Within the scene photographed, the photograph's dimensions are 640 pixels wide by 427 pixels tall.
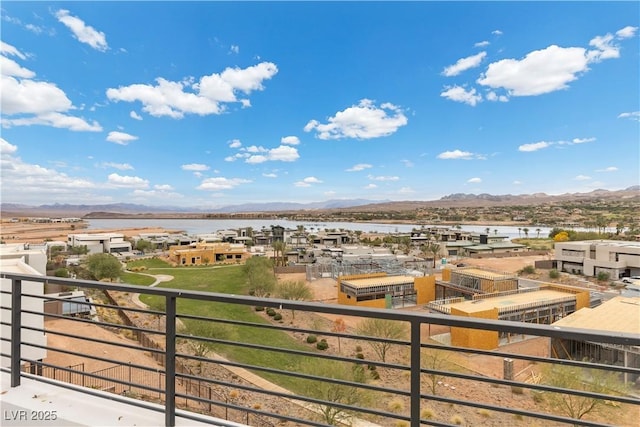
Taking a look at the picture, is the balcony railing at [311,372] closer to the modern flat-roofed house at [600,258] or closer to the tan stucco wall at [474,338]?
the tan stucco wall at [474,338]

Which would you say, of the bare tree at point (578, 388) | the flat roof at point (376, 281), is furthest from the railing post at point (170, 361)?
the flat roof at point (376, 281)

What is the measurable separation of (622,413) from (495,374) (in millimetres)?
3025

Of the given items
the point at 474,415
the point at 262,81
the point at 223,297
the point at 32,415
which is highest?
the point at 262,81

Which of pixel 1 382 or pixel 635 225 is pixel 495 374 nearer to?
pixel 1 382

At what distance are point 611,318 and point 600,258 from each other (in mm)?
18569

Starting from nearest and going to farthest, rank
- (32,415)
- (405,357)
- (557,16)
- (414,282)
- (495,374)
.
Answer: (32,415), (495,374), (405,357), (557,16), (414,282)

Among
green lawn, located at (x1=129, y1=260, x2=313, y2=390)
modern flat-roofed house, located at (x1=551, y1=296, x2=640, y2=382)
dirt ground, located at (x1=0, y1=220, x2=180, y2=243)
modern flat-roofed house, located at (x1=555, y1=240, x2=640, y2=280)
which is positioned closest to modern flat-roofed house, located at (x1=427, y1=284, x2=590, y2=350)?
modern flat-roofed house, located at (x1=551, y1=296, x2=640, y2=382)

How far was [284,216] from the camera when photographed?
137750 millimetres

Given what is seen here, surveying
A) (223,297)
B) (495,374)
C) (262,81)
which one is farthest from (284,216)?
(223,297)

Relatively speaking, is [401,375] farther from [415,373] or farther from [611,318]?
[415,373]

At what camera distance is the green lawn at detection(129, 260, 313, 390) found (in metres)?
12.6

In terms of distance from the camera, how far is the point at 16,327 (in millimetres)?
1998

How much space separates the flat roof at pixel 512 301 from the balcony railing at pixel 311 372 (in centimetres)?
165

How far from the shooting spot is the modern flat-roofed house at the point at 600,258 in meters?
24.4
